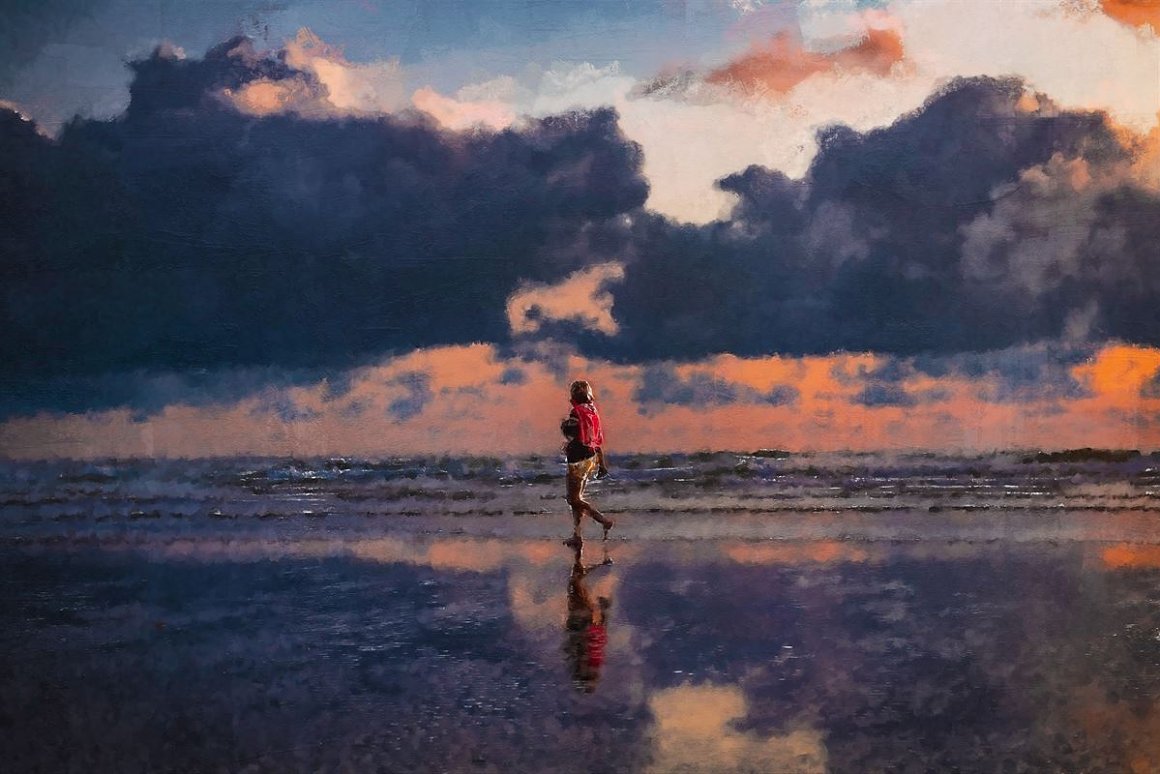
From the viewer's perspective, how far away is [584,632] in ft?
14.6

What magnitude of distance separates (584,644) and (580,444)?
7.14 feet

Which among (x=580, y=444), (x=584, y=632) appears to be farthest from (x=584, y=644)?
(x=580, y=444)

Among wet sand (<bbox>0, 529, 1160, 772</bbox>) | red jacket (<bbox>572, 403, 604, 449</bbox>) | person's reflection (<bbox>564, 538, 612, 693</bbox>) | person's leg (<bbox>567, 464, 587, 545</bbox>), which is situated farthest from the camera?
person's leg (<bbox>567, 464, 587, 545</bbox>)

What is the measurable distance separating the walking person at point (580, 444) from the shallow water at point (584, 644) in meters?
0.46

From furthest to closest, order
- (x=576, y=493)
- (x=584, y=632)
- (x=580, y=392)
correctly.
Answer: (x=576, y=493), (x=580, y=392), (x=584, y=632)

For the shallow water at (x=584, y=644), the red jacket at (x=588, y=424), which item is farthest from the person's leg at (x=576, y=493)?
the shallow water at (x=584, y=644)

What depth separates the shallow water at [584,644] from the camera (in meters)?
3.12

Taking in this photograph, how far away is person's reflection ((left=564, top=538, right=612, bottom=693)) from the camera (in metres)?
3.81

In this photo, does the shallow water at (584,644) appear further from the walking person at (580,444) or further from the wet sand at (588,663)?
the walking person at (580,444)

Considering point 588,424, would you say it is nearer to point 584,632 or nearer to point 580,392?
point 580,392

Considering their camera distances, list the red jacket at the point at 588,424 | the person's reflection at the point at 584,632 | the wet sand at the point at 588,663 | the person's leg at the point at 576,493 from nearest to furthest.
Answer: the wet sand at the point at 588,663 < the person's reflection at the point at 584,632 < the red jacket at the point at 588,424 < the person's leg at the point at 576,493

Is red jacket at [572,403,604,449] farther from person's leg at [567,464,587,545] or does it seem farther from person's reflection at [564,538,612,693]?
person's reflection at [564,538,612,693]

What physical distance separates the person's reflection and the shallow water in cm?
2

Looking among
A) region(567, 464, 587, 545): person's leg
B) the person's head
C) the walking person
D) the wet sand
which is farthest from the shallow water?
the person's head
